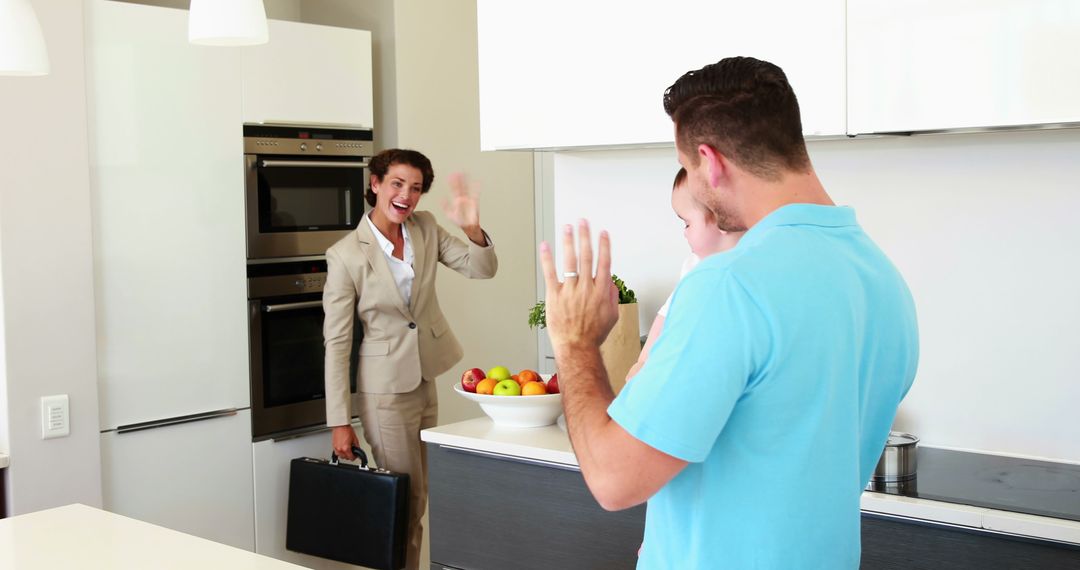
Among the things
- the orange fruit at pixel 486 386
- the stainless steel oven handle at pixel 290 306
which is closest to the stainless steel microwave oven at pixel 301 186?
the stainless steel oven handle at pixel 290 306

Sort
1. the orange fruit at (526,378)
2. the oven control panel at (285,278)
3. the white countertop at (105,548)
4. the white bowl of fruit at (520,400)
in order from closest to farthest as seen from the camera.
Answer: the white countertop at (105,548) < the white bowl of fruit at (520,400) < the orange fruit at (526,378) < the oven control panel at (285,278)

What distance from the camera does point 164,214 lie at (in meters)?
3.60

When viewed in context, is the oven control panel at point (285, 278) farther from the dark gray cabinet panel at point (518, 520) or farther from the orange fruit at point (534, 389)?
the orange fruit at point (534, 389)

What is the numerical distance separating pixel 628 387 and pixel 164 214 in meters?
2.67

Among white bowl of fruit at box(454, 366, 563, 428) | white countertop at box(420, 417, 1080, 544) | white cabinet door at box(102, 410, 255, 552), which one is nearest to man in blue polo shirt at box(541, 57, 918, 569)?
white countertop at box(420, 417, 1080, 544)

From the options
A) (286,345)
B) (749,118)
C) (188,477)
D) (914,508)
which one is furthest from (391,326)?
(749,118)

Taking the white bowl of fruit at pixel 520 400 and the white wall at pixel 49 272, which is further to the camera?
the white wall at pixel 49 272

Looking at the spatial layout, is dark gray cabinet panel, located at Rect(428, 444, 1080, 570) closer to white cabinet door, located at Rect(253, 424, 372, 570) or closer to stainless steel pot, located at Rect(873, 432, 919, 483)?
stainless steel pot, located at Rect(873, 432, 919, 483)

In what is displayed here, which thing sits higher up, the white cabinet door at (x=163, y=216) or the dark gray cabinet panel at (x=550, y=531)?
the white cabinet door at (x=163, y=216)

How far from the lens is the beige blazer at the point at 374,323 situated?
3.71 metres

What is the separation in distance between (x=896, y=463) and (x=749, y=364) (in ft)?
3.82

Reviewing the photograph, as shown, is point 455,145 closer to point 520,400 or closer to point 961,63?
point 520,400

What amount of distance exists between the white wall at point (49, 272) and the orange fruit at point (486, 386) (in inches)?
52.9

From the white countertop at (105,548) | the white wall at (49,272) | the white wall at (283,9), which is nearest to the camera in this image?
the white countertop at (105,548)
